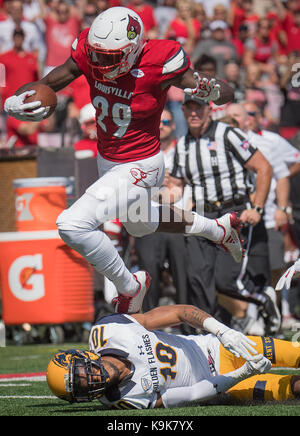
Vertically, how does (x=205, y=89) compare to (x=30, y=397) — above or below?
above

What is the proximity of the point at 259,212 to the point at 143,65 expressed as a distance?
193 cm

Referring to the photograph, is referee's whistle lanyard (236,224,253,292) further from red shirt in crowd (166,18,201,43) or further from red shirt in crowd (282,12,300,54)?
red shirt in crowd (282,12,300,54)

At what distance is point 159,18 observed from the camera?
12219mm

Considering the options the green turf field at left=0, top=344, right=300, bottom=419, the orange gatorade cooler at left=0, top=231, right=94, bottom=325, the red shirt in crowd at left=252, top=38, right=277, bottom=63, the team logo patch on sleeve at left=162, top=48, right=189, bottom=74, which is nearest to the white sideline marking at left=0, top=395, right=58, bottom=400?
the green turf field at left=0, top=344, right=300, bottom=419

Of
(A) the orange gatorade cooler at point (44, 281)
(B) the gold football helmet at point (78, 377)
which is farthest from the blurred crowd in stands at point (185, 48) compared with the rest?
(B) the gold football helmet at point (78, 377)

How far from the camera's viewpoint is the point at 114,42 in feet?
15.6

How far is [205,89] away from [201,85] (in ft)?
0.11

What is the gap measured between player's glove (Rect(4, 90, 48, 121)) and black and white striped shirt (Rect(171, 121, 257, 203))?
7.04 feet

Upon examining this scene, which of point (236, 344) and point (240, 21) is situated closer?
point (236, 344)

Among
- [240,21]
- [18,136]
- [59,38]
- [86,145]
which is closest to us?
[86,145]

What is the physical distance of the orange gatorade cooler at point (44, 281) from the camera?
7.55 metres

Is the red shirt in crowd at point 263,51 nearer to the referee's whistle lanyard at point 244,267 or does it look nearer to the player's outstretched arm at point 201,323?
the referee's whistle lanyard at point 244,267

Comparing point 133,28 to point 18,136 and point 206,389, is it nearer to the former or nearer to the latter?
point 206,389

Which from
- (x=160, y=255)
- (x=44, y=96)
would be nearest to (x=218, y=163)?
(x=160, y=255)
